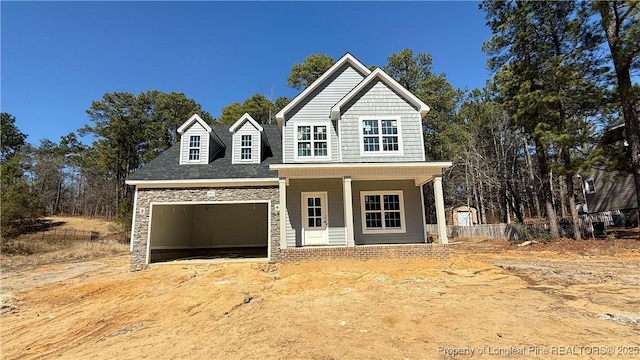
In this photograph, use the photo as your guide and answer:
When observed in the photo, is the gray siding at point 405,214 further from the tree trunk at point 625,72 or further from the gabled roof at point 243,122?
the tree trunk at point 625,72

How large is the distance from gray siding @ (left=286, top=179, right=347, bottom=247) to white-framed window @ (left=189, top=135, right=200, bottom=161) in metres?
4.67

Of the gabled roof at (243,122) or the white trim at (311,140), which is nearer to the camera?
the white trim at (311,140)

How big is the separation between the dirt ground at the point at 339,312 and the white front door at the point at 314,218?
7.36ft

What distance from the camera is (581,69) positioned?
16328mm

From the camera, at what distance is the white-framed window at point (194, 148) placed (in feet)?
47.6

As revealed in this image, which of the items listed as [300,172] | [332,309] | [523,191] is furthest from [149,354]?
[523,191]

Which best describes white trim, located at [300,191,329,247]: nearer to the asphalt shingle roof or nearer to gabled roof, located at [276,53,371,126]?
the asphalt shingle roof

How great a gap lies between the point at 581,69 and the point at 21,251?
34.7 m

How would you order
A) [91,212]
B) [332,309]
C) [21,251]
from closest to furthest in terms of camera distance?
[332,309], [21,251], [91,212]

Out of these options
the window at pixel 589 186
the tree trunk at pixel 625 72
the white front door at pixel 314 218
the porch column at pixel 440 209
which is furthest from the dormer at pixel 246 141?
the window at pixel 589 186

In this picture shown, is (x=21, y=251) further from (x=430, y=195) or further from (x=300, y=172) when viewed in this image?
(x=430, y=195)

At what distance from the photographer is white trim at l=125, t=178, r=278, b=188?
1275 centimetres

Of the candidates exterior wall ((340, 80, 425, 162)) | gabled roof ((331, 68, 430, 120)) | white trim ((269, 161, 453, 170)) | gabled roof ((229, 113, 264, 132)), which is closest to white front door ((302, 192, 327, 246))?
white trim ((269, 161, 453, 170))

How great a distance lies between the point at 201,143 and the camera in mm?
14656
